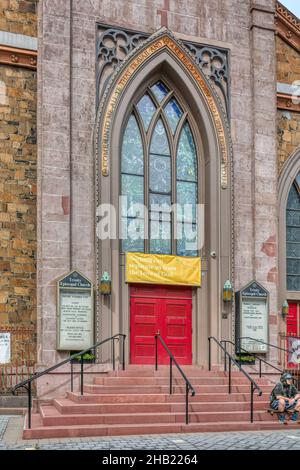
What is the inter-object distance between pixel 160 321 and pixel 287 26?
8995 mm

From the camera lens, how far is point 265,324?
17.4 meters

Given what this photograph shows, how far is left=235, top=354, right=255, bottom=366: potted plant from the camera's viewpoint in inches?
671

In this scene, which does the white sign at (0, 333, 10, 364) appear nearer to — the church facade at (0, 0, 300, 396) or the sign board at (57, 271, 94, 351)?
the church facade at (0, 0, 300, 396)

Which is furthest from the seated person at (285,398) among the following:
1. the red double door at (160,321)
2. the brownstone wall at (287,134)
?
the brownstone wall at (287,134)

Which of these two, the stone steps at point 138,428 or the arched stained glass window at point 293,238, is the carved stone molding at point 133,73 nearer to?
the arched stained glass window at point 293,238

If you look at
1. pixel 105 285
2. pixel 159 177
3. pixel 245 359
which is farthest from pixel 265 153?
pixel 105 285

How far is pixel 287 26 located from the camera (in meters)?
19.2

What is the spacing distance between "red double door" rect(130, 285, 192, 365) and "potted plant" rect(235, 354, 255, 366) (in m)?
1.21

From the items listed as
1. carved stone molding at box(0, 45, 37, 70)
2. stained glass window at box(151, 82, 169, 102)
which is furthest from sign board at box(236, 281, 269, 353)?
carved stone molding at box(0, 45, 37, 70)

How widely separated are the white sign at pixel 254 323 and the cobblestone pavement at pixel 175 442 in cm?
462

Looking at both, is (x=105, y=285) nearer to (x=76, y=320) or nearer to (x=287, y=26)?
(x=76, y=320)

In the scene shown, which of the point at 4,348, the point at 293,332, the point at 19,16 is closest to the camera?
the point at 4,348

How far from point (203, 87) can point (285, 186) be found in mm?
3524

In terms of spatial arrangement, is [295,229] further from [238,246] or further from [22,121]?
[22,121]
